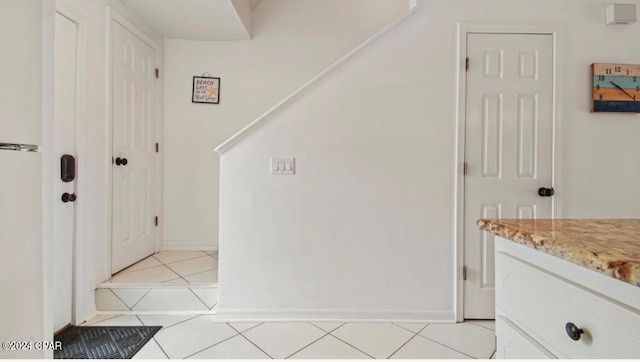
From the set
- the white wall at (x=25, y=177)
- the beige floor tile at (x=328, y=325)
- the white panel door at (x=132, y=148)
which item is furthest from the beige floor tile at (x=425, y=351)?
the white panel door at (x=132, y=148)

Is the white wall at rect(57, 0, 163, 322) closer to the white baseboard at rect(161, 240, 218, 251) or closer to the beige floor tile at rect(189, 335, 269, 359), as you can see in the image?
the white baseboard at rect(161, 240, 218, 251)

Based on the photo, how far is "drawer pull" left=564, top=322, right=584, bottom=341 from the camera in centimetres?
58

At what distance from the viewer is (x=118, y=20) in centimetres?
233

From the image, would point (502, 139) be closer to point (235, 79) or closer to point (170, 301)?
point (235, 79)

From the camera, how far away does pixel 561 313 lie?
0.62 meters

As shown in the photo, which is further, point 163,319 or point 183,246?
point 183,246

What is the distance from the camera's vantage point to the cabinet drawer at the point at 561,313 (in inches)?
19.9

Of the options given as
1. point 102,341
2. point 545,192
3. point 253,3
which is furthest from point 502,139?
Answer: point 102,341

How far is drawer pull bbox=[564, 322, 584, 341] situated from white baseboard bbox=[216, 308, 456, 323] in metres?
1.51

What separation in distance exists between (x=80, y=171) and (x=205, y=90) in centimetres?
137

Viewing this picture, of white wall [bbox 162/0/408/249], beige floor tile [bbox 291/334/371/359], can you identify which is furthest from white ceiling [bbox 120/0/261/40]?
beige floor tile [bbox 291/334/371/359]

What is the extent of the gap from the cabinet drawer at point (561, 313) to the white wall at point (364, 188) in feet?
3.79

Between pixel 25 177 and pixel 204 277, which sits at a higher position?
pixel 25 177

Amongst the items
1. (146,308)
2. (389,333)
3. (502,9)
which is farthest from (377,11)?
(146,308)
